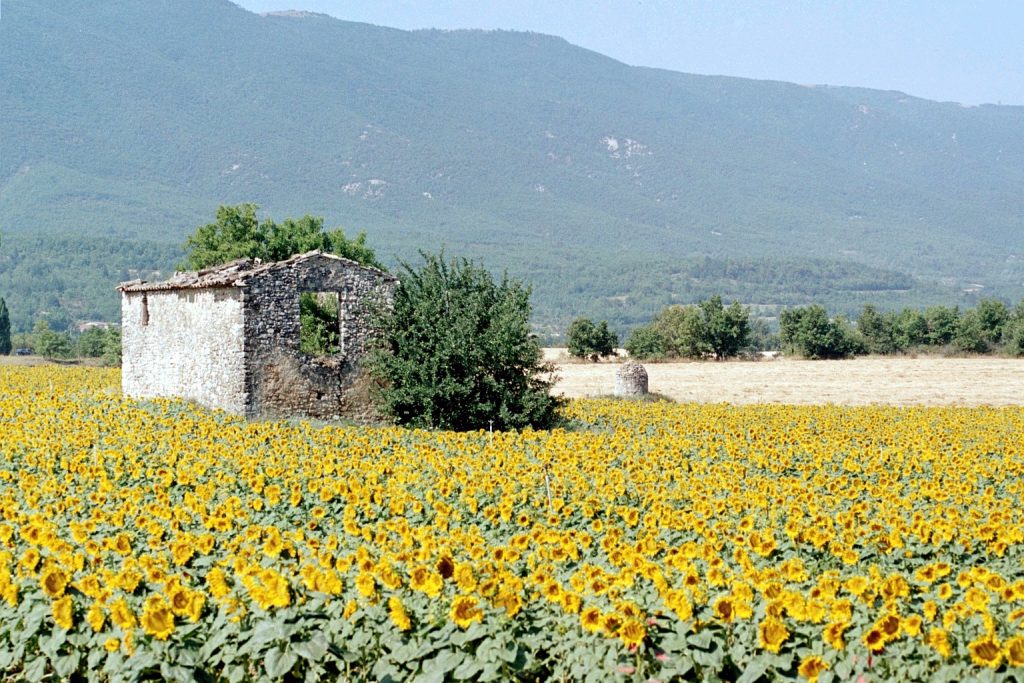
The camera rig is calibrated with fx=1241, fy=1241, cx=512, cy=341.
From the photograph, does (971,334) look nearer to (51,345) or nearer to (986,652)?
(51,345)

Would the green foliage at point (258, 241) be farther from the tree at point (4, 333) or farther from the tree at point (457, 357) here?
the tree at point (4, 333)

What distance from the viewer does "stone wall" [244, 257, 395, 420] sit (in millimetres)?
24141

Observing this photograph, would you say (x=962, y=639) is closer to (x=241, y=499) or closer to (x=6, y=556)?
(x=6, y=556)

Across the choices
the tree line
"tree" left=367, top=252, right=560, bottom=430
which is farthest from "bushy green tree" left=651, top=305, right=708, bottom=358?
"tree" left=367, top=252, right=560, bottom=430

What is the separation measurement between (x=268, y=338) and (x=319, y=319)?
8491 mm

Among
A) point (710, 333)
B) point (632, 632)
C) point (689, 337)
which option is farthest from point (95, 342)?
point (632, 632)

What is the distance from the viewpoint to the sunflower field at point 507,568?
6641mm

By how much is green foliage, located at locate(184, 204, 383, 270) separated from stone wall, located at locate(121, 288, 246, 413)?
1319cm

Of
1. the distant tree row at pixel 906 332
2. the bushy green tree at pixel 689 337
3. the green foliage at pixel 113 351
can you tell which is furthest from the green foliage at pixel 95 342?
the distant tree row at pixel 906 332

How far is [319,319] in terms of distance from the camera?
3275 cm

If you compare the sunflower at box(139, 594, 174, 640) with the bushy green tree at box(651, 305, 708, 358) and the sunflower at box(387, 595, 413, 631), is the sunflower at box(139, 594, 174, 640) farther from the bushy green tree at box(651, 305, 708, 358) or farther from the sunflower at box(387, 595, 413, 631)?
the bushy green tree at box(651, 305, 708, 358)

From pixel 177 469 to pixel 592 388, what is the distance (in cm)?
3102

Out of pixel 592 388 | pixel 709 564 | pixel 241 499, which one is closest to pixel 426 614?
pixel 709 564

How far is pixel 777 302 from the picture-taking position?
7667 inches
